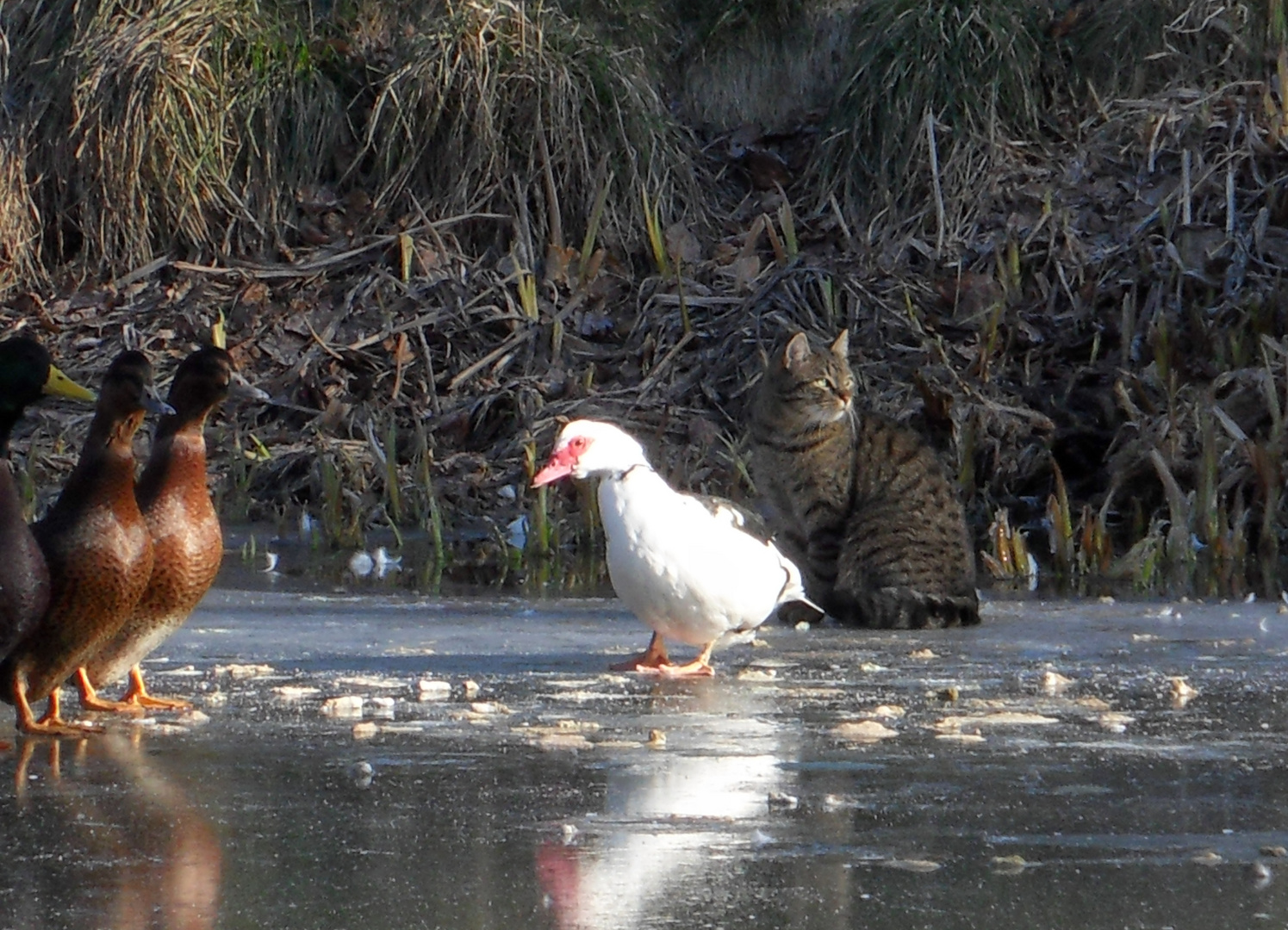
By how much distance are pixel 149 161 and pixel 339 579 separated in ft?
16.6

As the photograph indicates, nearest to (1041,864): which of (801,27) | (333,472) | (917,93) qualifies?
(333,472)

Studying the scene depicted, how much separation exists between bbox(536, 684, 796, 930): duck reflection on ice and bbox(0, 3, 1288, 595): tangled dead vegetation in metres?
3.91

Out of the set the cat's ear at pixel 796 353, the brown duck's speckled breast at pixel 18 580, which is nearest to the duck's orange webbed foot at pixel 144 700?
the brown duck's speckled breast at pixel 18 580

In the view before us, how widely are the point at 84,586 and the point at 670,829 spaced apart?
70.0 inches

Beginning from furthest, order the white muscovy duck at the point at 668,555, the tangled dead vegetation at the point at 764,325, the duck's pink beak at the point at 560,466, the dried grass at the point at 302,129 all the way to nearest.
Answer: the dried grass at the point at 302,129
the tangled dead vegetation at the point at 764,325
the duck's pink beak at the point at 560,466
the white muscovy duck at the point at 668,555

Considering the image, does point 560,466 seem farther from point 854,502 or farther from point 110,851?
point 110,851

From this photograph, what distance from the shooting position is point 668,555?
5.25 metres

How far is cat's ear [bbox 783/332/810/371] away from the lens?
25.5 feet

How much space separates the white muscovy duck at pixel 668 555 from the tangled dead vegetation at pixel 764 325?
2.69 m

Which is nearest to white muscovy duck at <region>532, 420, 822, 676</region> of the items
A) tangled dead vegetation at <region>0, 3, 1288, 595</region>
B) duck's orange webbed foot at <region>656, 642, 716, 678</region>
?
duck's orange webbed foot at <region>656, 642, 716, 678</region>

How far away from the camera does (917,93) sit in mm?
12000

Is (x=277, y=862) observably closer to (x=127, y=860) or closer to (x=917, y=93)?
(x=127, y=860)

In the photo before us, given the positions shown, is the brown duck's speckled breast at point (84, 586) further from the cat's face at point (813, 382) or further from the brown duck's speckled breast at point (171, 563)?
the cat's face at point (813, 382)

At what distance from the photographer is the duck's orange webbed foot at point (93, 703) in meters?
4.82
